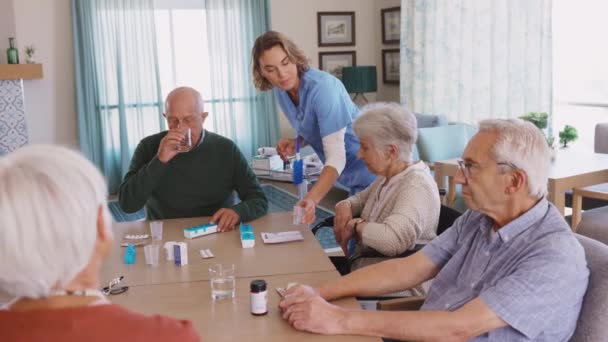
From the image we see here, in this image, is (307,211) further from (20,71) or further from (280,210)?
(20,71)

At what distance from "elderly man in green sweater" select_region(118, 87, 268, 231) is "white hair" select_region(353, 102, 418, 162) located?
2.02 feet

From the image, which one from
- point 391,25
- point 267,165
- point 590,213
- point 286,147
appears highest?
point 391,25

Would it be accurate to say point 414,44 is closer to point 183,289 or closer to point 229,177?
point 229,177

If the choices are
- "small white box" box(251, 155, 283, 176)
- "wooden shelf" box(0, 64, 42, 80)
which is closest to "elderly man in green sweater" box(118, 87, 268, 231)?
"small white box" box(251, 155, 283, 176)

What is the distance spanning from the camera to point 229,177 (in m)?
2.85

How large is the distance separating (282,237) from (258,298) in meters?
0.71

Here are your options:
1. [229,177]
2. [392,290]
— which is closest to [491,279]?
[392,290]

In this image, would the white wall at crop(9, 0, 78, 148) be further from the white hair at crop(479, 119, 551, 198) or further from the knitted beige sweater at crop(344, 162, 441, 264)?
the white hair at crop(479, 119, 551, 198)

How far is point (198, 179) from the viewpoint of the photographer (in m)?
2.80

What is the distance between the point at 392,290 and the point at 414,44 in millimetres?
4972

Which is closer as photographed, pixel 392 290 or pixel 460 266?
pixel 460 266

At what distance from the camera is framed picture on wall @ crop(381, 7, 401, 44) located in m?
7.14

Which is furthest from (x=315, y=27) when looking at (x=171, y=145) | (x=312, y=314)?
(x=312, y=314)

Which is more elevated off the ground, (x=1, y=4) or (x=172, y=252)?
(x=1, y=4)
